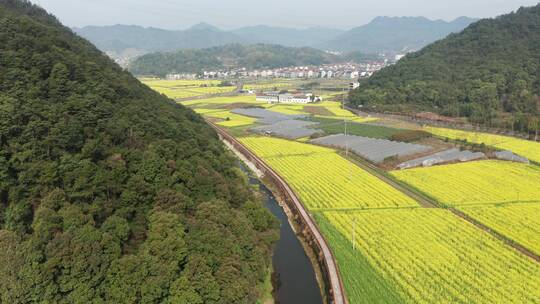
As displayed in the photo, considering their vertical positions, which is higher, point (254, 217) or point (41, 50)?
point (41, 50)

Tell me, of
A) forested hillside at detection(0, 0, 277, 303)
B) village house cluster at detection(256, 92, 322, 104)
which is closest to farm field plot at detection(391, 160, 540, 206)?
forested hillside at detection(0, 0, 277, 303)

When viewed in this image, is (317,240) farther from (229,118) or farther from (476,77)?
(476,77)

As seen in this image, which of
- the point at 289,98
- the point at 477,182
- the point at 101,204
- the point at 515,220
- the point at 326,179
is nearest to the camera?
the point at 101,204

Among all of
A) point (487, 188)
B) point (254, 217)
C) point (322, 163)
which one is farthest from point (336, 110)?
point (254, 217)

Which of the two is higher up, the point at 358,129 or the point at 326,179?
the point at 358,129

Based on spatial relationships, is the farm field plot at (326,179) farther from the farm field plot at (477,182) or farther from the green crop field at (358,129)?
the green crop field at (358,129)

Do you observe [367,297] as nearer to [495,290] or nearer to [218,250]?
[495,290]

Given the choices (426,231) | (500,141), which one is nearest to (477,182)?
(426,231)
